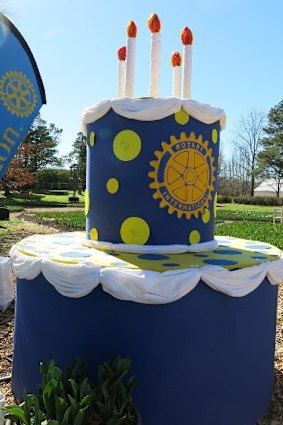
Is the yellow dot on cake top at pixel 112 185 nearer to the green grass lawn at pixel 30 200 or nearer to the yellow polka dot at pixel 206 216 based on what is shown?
the yellow polka dot at pixel 206 216

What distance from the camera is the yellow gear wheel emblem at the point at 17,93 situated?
376 centimetres

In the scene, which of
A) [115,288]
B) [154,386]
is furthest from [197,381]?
[115,288]

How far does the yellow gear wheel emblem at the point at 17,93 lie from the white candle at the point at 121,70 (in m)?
0.90

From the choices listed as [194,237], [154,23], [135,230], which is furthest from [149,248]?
[154,23]

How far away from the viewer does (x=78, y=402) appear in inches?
104

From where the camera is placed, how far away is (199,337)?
10.7 feet

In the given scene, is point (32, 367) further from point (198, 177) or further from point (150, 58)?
point (150, 58)

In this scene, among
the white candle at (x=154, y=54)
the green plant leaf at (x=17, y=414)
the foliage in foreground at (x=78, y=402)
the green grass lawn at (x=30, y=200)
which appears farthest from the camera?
the green grass lawn at (x=30, y=200)

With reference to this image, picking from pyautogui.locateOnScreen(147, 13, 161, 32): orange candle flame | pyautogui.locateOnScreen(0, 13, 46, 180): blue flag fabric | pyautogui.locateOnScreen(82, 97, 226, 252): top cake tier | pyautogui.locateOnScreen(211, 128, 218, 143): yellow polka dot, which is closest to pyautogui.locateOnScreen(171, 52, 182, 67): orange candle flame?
pyautogui.locateOnScreen(147, 13, 161, 32): orange candle flame

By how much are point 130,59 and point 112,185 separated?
4.02 feet

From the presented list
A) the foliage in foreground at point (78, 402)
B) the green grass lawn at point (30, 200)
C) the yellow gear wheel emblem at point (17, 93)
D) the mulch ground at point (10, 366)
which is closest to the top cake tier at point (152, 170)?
the yellow gear wheel emblem at point (17, 93)

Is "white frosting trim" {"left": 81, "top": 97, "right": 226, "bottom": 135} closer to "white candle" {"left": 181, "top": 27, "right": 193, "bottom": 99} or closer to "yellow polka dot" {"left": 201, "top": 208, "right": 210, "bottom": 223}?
"white candle" {"left": 181, "top": 27, "right": 193, "bottom": 99}

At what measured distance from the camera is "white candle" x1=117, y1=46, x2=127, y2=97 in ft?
14.6

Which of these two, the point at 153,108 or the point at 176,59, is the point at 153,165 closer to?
the point at 153,108
